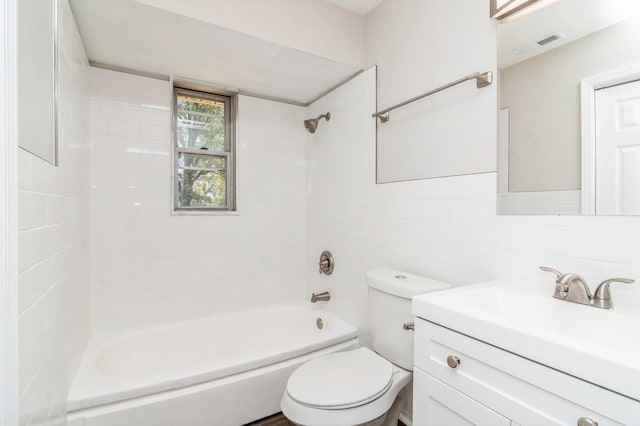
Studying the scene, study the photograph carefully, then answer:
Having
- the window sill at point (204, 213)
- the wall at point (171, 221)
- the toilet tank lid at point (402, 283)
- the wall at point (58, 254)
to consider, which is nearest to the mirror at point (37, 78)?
the wall at point (58, 254)

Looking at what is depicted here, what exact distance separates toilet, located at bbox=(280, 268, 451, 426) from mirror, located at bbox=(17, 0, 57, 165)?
4.28 feet

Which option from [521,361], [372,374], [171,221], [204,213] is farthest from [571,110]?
[171,221]

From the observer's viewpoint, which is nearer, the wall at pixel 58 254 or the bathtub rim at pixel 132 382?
the wall at pixel 58 254

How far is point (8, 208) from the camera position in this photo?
24.8 inches

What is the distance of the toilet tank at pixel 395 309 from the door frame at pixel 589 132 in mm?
654

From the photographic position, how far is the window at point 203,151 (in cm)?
236

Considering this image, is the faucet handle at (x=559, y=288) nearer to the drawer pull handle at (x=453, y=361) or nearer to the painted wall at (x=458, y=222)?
the painted wall at (x=458, y=222)

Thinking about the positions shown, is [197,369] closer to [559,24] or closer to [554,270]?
[554,270]

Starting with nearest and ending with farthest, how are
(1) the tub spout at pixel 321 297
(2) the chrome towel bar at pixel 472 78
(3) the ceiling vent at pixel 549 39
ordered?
(3) the ceiling vent at pixel 549 39 < (2) the chrome towel bar at pixel 472 78 < (1) the tub spout at pixel 321 297

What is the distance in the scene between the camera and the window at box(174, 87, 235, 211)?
92.8 inches

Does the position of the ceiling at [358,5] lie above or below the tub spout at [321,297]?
above

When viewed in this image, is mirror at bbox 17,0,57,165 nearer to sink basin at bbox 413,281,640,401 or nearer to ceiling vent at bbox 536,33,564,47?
sink basin at bbox 413,281,640,401

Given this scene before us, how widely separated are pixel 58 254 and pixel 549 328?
1801 mm

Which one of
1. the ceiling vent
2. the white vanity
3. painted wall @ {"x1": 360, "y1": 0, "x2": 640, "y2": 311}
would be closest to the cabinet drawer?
the white vanity
